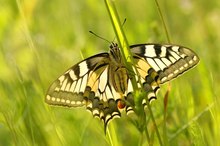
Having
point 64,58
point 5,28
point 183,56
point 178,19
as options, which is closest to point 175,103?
point 183,56

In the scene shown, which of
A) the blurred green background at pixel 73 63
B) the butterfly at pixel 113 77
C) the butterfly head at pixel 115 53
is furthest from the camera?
the butterfly head at pixel 115 53

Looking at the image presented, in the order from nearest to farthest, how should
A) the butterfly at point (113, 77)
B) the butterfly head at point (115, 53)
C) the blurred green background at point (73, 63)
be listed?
the blurred green background at point (73, 63) → the butterfly at point (113, 77) → the butterfly head at point (115, 53)

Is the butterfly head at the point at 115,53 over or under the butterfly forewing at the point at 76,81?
over

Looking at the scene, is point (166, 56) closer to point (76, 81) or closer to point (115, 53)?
point (115, 53)

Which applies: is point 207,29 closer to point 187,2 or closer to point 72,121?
point 187,2

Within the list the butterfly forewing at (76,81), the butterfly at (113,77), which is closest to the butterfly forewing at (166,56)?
the butterfly at (113,77)

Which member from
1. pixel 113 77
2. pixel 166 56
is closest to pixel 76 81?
pixel 113 77

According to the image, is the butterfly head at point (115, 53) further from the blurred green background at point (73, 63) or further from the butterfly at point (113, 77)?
the blurred green background at point (73, 63)

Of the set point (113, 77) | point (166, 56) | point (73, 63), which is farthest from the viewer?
point (73, 63)
